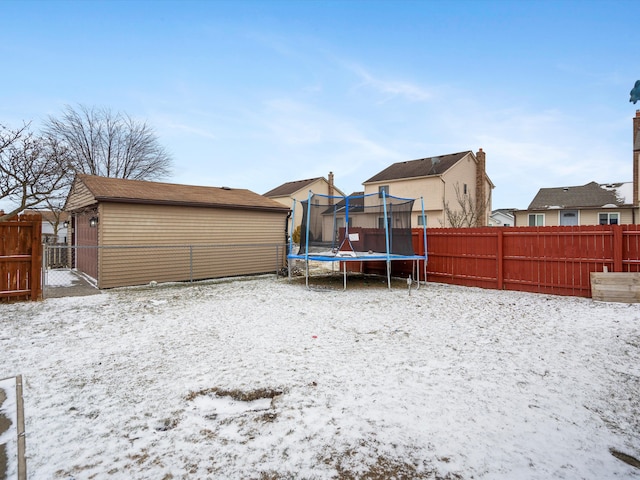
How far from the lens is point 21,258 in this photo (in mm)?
7246

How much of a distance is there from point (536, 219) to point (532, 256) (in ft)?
53.9

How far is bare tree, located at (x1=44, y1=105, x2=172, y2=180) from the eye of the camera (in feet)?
76.6

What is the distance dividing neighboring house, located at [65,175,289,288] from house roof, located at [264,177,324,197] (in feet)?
53.1

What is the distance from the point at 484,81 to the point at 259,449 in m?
12.8

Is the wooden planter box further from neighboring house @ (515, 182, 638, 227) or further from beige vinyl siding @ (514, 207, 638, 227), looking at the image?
neighboring house @ (515, 182, 638, 227)

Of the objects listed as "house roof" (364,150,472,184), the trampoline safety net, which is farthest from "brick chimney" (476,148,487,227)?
the trampoline safety net

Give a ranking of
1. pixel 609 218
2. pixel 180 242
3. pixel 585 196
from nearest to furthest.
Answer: pixel 180 242
pixel 609 218
pixel 585 196

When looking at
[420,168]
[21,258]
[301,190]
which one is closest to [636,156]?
[420,168]

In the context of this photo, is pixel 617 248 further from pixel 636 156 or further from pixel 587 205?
pixel 587 205

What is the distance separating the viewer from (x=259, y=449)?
239 centimetres

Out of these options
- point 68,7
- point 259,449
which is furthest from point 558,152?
point 68,7

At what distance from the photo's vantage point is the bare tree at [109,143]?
23359 mm

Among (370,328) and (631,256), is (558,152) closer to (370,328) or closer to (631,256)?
(631,256)

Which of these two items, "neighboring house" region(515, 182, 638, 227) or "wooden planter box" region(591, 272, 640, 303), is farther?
"neighboring house" region(515, 182, 638, 227)
